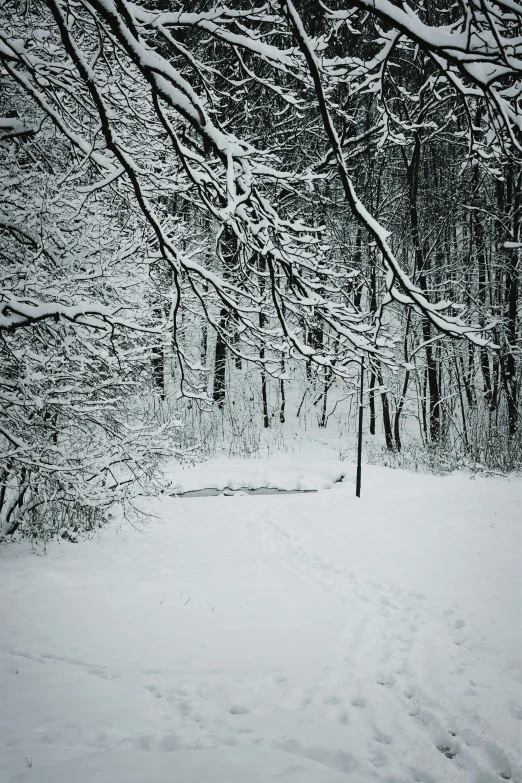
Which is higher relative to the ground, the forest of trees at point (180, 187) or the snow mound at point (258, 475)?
the forest of trees at point (180, 187)

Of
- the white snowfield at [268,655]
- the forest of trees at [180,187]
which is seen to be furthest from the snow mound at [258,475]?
the forest of trees at [180,187]

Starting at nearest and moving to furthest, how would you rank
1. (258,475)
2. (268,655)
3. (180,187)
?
(268,655) < (180,187) < (258,475)

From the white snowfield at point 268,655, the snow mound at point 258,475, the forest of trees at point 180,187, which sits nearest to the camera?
the forest of trees at point 180,187

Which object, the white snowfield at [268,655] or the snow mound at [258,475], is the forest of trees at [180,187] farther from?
the snow mound at [258,475]

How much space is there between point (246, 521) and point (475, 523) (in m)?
3.64

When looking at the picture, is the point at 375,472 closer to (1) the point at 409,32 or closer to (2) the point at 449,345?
(2) the point at 449,345

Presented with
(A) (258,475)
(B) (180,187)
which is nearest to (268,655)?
(B) (180,187)

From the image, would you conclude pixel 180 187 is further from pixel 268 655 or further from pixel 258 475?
pixel 258 475

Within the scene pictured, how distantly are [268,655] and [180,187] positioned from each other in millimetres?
4377

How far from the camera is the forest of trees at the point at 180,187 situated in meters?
1.97

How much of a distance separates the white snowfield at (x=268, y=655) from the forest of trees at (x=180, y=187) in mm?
1367

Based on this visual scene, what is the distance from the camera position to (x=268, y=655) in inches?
151

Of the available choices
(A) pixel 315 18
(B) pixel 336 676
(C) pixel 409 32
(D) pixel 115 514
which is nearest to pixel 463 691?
(B) pixel 336 676

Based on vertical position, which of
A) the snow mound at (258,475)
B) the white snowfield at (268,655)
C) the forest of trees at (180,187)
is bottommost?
the white snowfield at (268,655)
